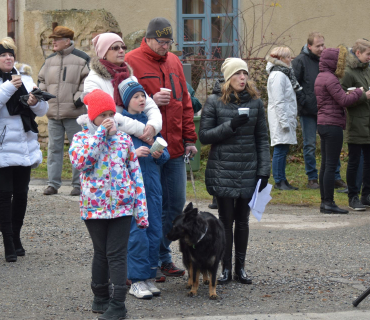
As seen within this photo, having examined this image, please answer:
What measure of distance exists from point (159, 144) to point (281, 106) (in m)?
5.48

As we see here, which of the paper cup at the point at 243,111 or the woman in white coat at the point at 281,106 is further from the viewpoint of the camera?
the woman in white coat at the point at 281,106

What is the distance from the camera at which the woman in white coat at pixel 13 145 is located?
6047 millimetres

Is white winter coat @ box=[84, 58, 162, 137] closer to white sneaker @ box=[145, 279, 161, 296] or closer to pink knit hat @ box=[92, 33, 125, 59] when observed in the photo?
pink knit hat @ box=[92, 33, 125, 59]

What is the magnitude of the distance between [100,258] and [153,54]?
71.9 inches

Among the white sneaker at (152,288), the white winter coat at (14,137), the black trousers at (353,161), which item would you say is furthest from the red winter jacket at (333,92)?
the white sneaker at (152,288)

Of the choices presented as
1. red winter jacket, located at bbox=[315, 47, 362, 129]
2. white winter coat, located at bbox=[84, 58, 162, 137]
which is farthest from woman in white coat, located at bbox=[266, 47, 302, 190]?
white winter coat, located at bbox=[84, 58, 162, 137]

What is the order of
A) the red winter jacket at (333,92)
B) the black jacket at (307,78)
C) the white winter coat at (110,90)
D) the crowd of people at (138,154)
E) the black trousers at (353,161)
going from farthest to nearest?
1. the black jacket at (307,78)
2. the black trousers at (353,161)
3. the red winter jacket at (333,92)
4. the white winter coat at (110,90)
5. the crowd of people at (138,154)

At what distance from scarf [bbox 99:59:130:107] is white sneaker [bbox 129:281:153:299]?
1.45 metres

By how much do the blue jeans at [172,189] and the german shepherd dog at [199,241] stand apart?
1.47 feet

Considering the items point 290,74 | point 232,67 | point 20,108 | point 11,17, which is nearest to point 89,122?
point 232,67

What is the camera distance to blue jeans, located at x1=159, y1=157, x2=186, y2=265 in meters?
5.50

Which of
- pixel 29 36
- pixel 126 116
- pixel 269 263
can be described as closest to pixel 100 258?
pixel 126 116

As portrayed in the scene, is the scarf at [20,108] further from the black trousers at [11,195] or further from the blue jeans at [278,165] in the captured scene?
the blue jeans at [278,165]

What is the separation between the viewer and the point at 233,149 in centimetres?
554
